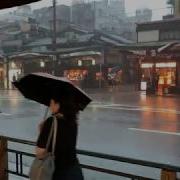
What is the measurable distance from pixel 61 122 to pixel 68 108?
0.14 metres

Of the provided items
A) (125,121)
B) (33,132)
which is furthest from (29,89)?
(125,121)

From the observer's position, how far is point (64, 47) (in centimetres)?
5444

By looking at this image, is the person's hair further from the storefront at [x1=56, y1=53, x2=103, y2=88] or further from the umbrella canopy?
the storefront at [x1=56, y1=53, x2=103, y2=88]

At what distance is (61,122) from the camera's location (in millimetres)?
3572

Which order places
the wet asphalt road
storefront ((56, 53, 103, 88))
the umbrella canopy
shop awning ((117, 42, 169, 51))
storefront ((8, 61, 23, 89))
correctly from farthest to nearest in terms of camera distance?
storefront ((8, 61, 23, 89)) → storefront ((56, 53, 103, 88)) → shop awning ((117, 42, 169, 51)) → the wet asphalt road → the umbrella canopy

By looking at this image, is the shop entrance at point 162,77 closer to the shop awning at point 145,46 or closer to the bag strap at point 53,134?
the shop awning at point 145,46

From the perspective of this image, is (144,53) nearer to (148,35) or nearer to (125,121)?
(148,35)

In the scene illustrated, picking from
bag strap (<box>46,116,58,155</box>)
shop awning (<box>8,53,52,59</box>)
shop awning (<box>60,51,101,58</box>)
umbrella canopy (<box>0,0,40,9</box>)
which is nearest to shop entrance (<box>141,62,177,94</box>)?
shop awning (<box>60,51,101,58</box>)

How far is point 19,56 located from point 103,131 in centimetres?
3912

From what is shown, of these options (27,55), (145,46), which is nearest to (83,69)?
(27,55)

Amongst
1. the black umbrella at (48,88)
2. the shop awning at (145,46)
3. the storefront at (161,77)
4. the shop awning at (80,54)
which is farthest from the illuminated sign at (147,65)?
the black umbrella at (48,88)

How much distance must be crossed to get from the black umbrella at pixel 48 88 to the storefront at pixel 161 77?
33.1 metres

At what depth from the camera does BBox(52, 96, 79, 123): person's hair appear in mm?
3629

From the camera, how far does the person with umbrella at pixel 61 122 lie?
357 centimetres
